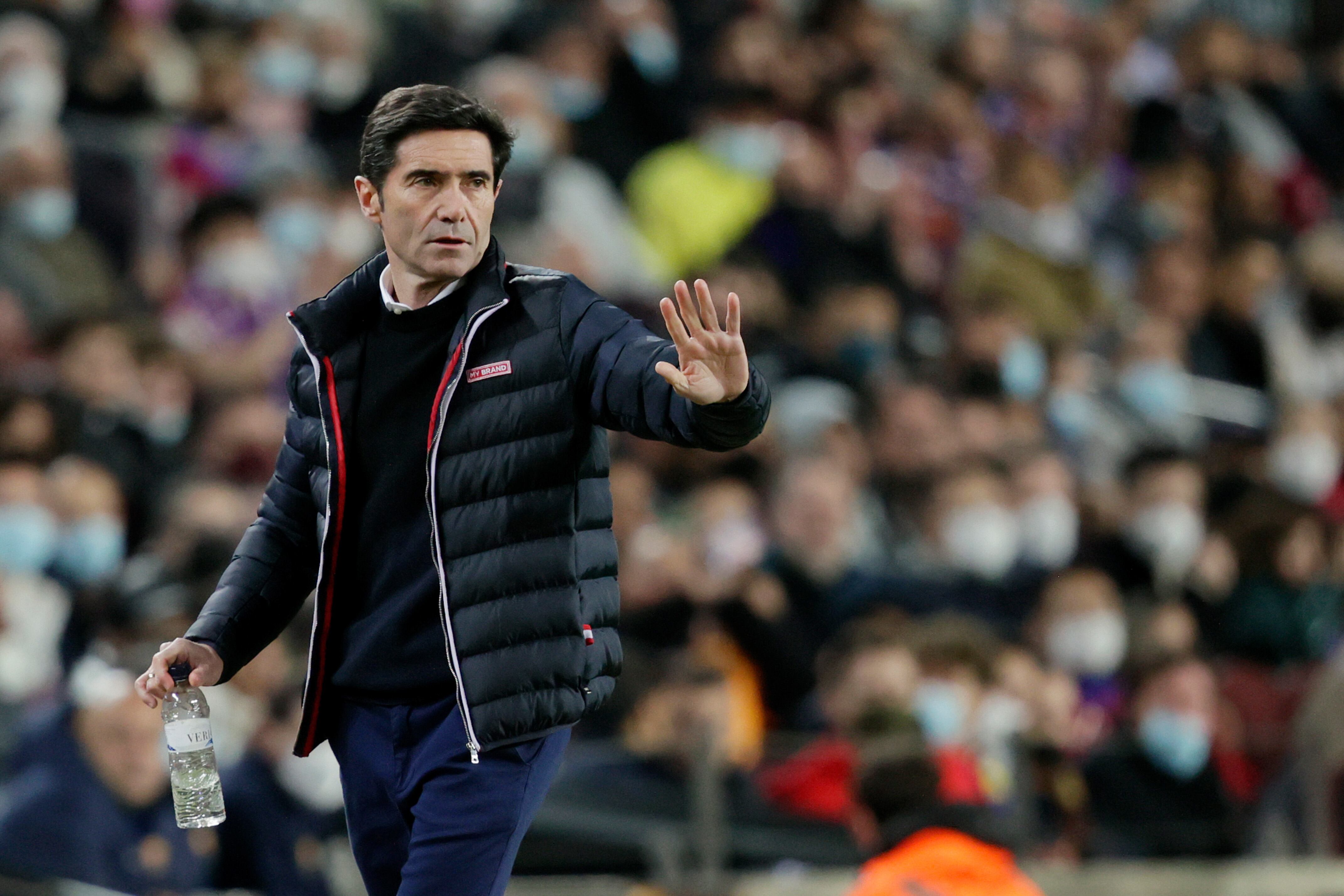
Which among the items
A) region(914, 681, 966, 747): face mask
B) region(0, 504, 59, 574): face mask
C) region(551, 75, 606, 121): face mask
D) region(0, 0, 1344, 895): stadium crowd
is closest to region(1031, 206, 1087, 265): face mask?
region(0, 0, 1344, 895): stadium crowd

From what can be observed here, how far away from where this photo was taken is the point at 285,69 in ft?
31.7

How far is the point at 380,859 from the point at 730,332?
115 centimetres

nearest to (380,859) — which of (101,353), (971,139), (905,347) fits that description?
(101,353)

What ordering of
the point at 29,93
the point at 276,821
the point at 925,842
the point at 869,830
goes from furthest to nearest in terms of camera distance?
the point at 29,93 → the point at 276,821 → the point at 869,830 → the point at 925,842

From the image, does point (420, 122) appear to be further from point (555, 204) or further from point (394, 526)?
point (555, 204)

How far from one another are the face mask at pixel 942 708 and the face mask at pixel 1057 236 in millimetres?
4321

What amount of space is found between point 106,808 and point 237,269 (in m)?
3.22

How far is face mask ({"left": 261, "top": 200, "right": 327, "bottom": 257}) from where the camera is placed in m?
8.90

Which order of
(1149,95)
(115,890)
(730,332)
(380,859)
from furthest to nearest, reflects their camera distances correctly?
(1149,95) → (115,890) → (380,859) → (730,332)

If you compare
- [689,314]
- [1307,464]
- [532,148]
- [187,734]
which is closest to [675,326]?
[689,314]

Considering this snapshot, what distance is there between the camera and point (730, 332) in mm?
3217

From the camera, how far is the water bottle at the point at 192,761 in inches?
148

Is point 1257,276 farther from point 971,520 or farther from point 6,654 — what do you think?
point 6,654

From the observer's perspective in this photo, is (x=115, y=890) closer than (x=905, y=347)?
Yes
